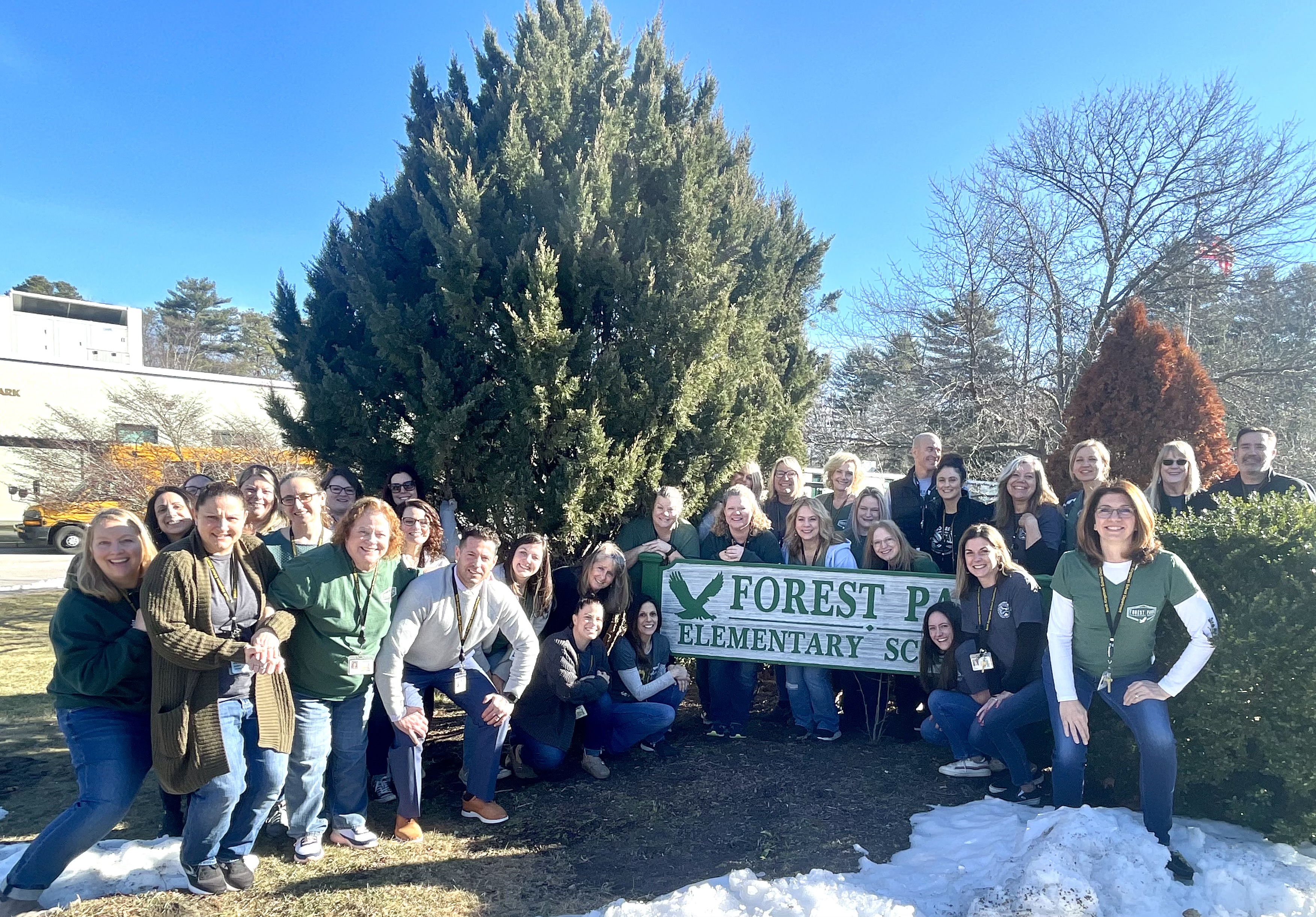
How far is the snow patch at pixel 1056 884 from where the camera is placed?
2939mm

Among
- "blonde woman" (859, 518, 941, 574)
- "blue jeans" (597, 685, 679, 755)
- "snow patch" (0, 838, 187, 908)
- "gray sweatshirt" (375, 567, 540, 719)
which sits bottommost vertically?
"snow patch" (0, 838, 187, 908)

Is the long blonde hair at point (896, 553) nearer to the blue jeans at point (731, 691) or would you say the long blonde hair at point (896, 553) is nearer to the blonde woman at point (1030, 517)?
the blonde woman at point (1030, 517)

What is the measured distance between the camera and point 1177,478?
5246mm

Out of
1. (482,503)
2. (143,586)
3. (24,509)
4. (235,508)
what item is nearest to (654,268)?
(482,503)

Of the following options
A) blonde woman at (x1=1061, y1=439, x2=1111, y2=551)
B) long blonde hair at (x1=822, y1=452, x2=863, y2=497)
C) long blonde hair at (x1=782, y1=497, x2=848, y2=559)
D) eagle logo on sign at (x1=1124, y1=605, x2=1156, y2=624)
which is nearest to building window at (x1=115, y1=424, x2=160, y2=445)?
long blonde hair at (x1=822, y1=452, x2=863, y2=497)

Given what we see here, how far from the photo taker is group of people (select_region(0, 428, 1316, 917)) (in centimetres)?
318

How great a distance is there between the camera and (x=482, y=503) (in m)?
5.65

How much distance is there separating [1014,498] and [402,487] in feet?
14.4

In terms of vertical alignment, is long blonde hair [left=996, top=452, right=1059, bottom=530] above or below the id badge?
above

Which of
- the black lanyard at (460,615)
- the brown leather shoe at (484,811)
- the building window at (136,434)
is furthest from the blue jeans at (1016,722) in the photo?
the building window at (136,434)

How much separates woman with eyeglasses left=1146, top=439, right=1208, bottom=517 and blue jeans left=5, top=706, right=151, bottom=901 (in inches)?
244

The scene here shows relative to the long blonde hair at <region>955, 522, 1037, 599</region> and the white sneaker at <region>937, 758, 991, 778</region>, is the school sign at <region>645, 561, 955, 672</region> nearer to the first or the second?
the long blonde hair at <region>955, 522, 1037, 599</region>

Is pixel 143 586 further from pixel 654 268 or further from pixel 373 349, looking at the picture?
pixel 654 268

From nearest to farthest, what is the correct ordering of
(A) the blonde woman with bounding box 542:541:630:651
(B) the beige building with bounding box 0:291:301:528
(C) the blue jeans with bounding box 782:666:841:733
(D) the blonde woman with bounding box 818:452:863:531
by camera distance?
1. (A) the blonde woman with bounding box 542:541:630:651
2. (C) the blue jeans with bounding box 782:666:841:733
3. (D) the blonde woman with bounding box 818:452:863:531
4. (B) the beige building with bounding box 0:291:301:528
